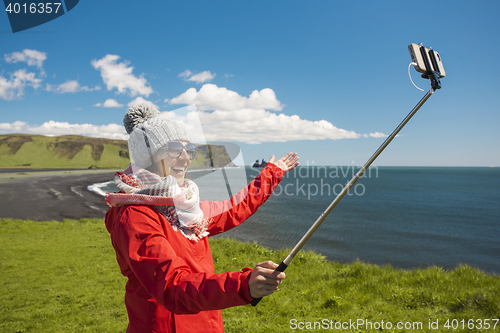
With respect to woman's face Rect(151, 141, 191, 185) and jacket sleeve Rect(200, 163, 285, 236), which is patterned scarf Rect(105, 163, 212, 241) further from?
jacket sleeve Rect(200, 163, 285, 236)

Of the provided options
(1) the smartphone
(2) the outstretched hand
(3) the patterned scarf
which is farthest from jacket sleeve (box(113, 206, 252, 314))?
(2) the outstretched hand

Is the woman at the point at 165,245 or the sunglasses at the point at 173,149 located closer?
the woman at the point at 165,245

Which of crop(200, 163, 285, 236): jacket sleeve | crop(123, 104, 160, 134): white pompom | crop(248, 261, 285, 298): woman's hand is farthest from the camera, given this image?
crop(200, 163, 285, 236): jacket sleeve

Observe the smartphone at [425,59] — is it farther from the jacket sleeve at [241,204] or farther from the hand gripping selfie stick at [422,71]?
the jacket sleeve at [241,204]

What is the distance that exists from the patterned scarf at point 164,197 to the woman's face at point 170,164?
88mm

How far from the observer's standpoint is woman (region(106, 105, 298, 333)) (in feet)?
4.58

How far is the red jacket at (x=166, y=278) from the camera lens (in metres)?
1.38

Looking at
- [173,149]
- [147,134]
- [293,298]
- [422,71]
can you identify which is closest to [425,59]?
[422,71]

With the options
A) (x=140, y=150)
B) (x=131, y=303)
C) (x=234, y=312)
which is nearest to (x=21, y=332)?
(x=234, y=312)

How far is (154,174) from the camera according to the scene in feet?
6.40

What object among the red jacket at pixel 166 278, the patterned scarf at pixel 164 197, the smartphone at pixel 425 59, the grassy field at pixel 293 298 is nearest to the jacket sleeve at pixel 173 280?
the red jacket at pixel 166 278

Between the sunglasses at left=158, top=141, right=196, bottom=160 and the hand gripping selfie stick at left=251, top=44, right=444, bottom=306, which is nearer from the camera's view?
the hand gripping selfie stick at left=251, top=44, right=444, bottom=306

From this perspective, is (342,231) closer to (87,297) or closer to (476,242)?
(476,242)

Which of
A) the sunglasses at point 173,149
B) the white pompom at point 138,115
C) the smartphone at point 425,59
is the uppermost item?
the smartphone at point 425,59
